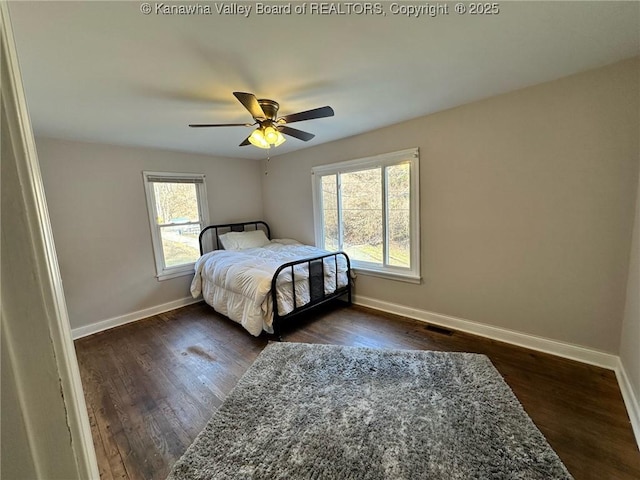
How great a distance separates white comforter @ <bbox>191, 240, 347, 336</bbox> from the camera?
271 centimetres

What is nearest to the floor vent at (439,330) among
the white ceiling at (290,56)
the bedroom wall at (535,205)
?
the bedroom wall at (535,205)

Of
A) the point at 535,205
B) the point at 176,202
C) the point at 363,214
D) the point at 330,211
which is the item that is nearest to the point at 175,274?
the point at 176,202

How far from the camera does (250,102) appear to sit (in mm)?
1753

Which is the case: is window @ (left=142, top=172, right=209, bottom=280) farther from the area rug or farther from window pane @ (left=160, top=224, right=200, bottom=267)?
the area rug

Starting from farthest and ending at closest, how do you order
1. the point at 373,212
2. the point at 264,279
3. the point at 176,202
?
the point at 176,202
the point at 373,212
the point at 264,279

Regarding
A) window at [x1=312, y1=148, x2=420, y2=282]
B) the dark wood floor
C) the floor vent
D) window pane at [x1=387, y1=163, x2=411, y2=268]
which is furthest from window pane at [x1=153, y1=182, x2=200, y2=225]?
the floor vent

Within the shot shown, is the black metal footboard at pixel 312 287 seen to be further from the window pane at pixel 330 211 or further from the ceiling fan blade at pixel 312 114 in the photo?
the ceiling fan blade at pixel 312 114

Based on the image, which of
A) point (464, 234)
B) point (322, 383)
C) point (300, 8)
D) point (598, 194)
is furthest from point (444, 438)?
point (300, 8)

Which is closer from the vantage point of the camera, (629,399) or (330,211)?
(629,399)

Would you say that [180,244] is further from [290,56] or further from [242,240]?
[290,56]

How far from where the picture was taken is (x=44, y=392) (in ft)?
1.20

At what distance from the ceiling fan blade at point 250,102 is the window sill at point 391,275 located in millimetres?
2246

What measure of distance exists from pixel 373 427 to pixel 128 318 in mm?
3285

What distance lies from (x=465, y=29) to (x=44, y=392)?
6.75 ft
